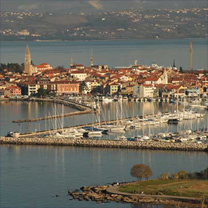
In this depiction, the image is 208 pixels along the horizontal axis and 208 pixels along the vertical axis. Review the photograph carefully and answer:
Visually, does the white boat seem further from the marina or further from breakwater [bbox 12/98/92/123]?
breakwater [bbox 12/98/92/123]

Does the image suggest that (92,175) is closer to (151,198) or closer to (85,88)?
(151,198)

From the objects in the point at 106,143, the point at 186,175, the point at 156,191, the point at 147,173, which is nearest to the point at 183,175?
the point at 186,175

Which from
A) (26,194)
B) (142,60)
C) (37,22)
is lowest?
(26,194)

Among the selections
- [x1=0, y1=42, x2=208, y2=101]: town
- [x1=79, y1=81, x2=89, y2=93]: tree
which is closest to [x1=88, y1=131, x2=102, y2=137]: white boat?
[x1=0, y1=42, x2=208, y2=101]: town

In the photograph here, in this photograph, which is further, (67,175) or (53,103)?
(53,103)

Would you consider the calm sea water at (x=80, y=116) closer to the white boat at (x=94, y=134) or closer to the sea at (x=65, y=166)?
the sea at (x=65, y=166)

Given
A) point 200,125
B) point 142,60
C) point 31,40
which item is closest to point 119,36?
point 31,40

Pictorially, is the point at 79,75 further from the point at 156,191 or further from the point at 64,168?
the point at 156,191
